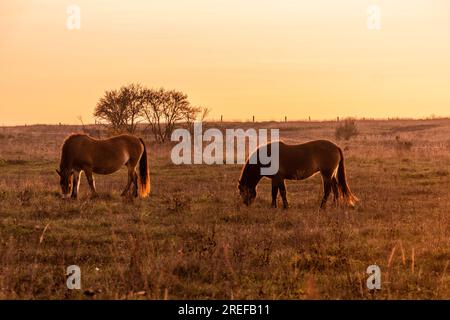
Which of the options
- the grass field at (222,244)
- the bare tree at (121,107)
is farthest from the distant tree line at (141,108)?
the grass field at (222,244)

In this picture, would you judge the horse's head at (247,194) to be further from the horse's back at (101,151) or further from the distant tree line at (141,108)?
the distant tree line at (141,108)

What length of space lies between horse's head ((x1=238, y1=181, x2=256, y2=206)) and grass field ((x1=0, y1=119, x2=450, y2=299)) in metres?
0.34

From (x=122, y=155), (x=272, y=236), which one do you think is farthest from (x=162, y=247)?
(x=122, y=155)

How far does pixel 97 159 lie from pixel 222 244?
753 cm

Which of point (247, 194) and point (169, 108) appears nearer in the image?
point (247, 194)

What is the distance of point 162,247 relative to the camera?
8.70m

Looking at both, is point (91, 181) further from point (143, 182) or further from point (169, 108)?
point (169, 108)

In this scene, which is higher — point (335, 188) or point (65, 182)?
point (65, 182)

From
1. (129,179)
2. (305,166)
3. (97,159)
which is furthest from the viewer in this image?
(129,179)

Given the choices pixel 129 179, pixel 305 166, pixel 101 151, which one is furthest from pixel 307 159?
pixel 101 151

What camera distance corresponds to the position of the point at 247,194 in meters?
13.4

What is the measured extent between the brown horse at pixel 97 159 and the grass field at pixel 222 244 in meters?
0.49

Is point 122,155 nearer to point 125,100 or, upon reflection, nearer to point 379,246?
point 379,246

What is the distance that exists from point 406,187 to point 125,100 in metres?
27.6
